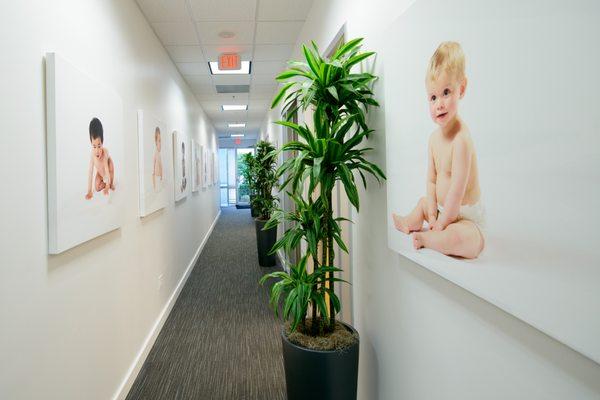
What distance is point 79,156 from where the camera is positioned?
1.46 m

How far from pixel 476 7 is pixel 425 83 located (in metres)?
0.24

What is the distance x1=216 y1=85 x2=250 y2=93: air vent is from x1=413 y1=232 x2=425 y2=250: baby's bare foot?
435 centimetres

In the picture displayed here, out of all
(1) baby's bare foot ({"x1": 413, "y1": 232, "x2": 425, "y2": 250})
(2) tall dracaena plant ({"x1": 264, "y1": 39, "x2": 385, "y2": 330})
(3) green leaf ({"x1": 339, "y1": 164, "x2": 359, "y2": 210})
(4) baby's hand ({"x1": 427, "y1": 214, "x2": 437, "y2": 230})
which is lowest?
(1) baby's bare foot ({"x1": 413, "y1": 232, "x2": 425, "y2": 250})

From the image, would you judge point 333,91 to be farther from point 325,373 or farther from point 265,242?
point 265,242

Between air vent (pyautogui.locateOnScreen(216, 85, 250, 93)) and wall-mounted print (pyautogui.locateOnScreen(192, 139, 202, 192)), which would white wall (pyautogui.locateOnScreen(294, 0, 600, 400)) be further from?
wall-mounted print (pyautogui.locateOnScreen(192, 139, 202, 192))

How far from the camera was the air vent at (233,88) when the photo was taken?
4.95 m

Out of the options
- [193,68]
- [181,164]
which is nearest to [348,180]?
[181,164]

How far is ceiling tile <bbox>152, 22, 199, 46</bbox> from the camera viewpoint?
2.82 metres

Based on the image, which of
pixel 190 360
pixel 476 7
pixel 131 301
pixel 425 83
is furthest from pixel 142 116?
pixel 476 7

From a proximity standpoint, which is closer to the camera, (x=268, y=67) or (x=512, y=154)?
(x=512, y=154)

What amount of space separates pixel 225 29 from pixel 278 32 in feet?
1.45

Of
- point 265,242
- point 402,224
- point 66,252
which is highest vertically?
point 402,224

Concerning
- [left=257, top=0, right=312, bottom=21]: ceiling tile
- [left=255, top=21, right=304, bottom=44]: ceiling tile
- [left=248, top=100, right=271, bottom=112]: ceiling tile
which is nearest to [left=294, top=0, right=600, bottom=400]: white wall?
[left=257, top=0, right=312, bottom=21]: ceiling tile

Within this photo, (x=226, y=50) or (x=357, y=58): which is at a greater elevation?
(x=226, y=50)
